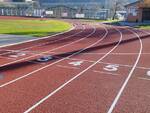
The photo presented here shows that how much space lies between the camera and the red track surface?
305 inches

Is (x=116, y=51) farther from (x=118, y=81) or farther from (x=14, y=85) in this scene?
(x=14, y=85)

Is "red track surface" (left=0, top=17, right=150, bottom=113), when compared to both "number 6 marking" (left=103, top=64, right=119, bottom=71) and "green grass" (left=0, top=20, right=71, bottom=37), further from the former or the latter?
"green grass" (left=0, top=20, right=71, bottom=37)

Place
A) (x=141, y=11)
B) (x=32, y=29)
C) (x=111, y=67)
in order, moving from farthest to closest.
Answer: (x=141, y=11)
(x=32, y=29)
(x=111, y=67)

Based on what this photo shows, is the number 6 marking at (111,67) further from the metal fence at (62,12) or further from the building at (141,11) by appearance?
the metal fence at (62,12)

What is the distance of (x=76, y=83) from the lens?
9.95 m

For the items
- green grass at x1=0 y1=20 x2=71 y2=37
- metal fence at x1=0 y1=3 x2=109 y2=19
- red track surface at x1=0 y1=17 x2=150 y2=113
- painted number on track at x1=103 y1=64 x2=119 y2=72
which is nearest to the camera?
red track surface at x1=0 y1=17 x2=150 y2=113

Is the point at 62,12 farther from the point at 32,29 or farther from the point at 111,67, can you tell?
the point at 111,67

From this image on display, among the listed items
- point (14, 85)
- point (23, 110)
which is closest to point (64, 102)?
point (23, 110)

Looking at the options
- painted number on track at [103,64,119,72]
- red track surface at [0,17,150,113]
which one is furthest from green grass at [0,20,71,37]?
painted number on track at [103,64,119,72]

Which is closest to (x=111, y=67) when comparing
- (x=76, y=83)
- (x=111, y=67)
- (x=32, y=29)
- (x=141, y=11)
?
(x=111, y=67)

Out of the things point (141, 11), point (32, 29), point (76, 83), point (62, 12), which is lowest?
point (76, 83)

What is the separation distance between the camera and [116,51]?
17406 millimetres

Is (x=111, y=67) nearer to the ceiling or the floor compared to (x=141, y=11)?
nearer to the floor

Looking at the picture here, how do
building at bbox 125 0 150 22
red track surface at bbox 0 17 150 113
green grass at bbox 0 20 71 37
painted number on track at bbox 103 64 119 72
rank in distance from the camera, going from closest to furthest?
red track surface at bbox 0 17 150 113
painted number on track at bbox 103 64 119 72
green grass at bbox 0 20 71 37
building at bbox 125 0 150 22
